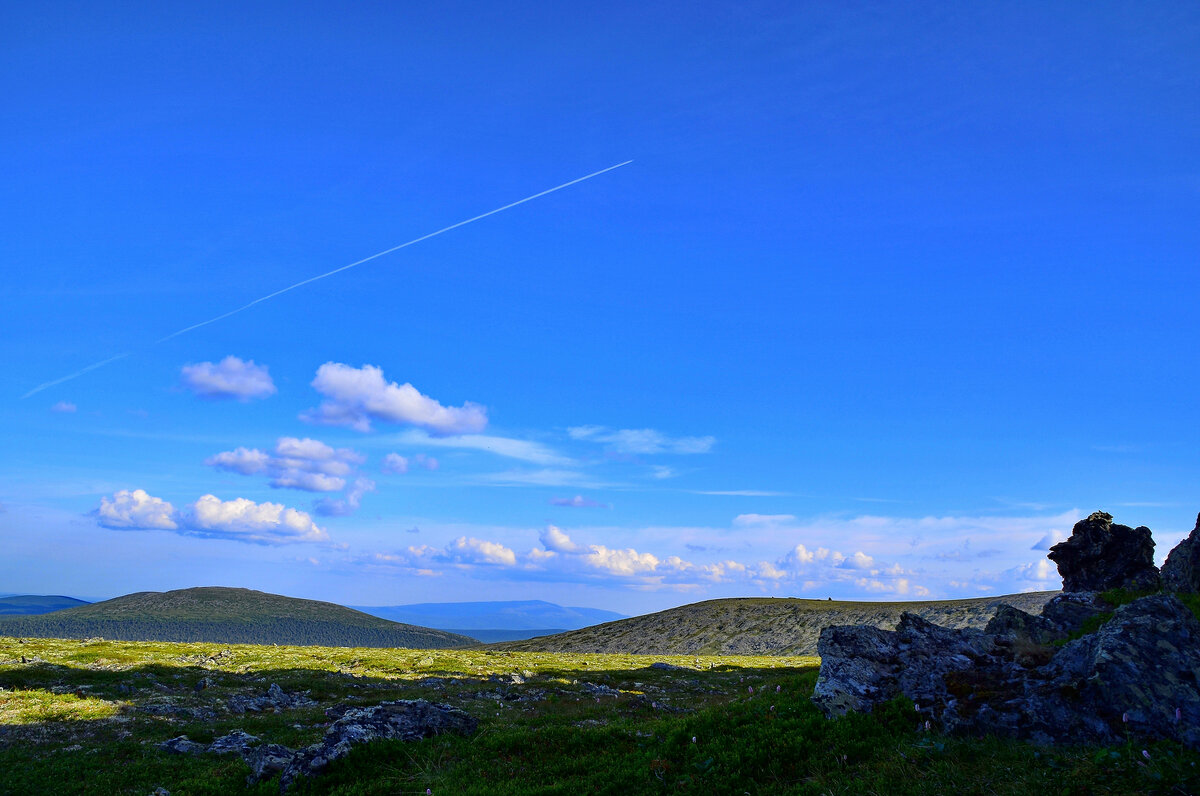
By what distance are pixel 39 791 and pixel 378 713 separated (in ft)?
33.0

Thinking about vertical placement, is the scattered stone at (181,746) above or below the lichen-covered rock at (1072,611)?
below

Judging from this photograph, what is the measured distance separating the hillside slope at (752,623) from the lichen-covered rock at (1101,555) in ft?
195

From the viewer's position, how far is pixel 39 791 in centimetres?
1945

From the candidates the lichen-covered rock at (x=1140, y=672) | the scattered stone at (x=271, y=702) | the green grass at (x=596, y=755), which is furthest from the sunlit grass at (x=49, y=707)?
the lichen-covered rock at (x=1140, y=672)

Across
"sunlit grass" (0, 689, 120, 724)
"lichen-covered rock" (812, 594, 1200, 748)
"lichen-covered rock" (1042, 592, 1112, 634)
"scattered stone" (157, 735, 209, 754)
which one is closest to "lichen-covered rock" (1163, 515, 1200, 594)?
"lichen-covered rock" (1042, 592, 1112, 634)

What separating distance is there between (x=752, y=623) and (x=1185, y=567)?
110 meters

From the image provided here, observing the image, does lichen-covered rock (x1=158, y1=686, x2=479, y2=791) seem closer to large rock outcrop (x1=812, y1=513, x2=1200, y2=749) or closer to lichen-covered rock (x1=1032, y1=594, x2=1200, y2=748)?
large rock outcrop (x1=812, y1=513, x2=1200, y2=749)

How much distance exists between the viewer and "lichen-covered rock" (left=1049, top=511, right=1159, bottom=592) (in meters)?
37.7

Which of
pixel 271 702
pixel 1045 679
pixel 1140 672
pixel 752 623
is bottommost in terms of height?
pixel 752 623

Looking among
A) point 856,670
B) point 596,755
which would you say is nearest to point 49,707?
point 596,755

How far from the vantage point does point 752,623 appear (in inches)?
5015

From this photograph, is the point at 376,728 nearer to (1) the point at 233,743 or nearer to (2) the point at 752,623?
(1) the point at 233,743

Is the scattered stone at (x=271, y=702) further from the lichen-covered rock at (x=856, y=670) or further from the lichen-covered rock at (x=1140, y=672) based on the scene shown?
the lichen-covered rock at (x=1140, y=672)

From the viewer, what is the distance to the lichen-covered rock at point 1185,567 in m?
24.0
